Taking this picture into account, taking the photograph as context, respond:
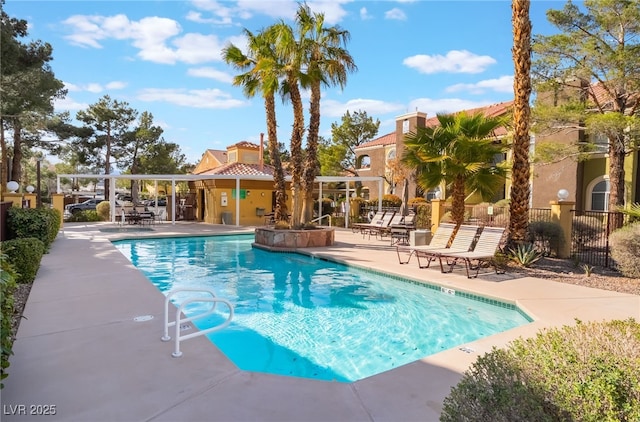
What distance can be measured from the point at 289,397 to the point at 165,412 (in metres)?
1.02

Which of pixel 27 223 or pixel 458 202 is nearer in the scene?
pixel 27 223

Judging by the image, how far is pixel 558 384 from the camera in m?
2.22

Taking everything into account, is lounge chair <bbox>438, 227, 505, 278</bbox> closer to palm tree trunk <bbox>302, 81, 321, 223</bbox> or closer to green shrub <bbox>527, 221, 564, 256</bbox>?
green shrub <bbox>527, 221, 564, 256</bbox>

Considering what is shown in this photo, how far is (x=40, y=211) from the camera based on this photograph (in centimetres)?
1135

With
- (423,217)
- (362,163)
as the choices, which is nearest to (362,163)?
(362,163)

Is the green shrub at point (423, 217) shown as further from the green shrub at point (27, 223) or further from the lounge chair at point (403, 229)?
the green shrub at point (27, 223)

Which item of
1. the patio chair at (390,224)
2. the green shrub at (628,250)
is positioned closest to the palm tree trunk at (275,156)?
the patio chair at (390,224)

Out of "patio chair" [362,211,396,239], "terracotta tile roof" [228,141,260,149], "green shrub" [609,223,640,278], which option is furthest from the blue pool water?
"terracotta tile roof" [228,141,260,149]

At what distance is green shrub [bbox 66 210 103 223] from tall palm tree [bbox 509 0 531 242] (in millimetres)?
23920

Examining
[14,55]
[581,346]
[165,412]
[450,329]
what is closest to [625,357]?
[581,346]

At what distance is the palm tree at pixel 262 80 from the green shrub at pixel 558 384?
13.6 m

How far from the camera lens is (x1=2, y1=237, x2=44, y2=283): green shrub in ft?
24.2

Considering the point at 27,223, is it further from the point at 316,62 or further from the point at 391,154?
the point at 391,154

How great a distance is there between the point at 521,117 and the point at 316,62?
24.2 feet
